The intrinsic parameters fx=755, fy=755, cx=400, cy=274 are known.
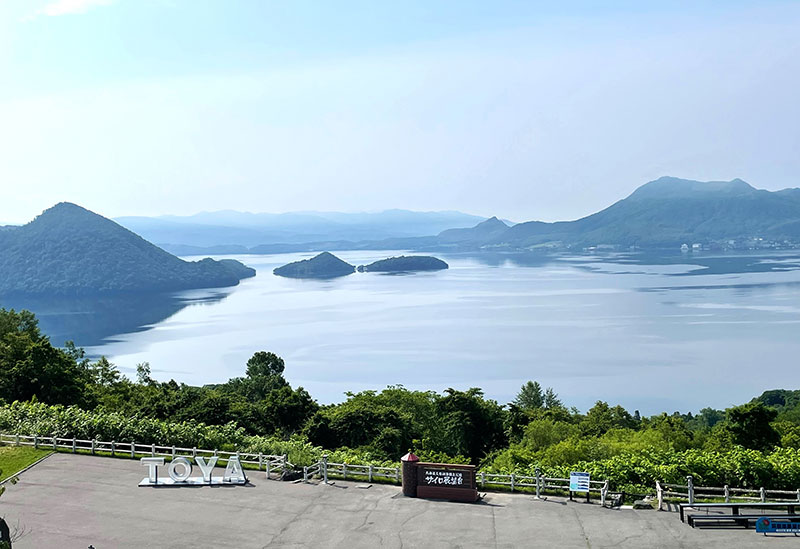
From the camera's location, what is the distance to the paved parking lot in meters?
17.4

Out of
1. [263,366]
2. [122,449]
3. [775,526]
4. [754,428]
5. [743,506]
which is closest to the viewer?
[775,526]

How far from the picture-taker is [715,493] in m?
20.4

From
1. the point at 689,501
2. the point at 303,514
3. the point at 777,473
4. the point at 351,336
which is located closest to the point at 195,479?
the point at 303,514

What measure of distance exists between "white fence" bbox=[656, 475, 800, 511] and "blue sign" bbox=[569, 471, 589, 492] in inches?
71.1

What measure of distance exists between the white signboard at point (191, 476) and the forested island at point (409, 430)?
211 cm

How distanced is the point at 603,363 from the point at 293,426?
75.1m

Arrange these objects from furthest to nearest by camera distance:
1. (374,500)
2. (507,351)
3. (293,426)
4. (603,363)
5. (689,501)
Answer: (507,351) → (603,363) → (293,426) → (374,500) → (689,501)

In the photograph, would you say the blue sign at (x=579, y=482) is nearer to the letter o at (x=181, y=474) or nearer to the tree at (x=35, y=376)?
the letter o at (x=181, y=474)

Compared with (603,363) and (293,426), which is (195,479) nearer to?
(293,426)

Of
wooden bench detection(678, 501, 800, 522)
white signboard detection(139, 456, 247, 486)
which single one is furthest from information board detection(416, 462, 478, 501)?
white signboard detection(139, 456, 247, 486)

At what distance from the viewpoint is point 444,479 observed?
68.4ft

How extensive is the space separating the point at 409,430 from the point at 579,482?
1959cm

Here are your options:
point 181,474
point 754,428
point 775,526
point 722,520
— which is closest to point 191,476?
point 181,474

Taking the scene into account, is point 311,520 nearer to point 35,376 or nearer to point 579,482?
point 579,482
